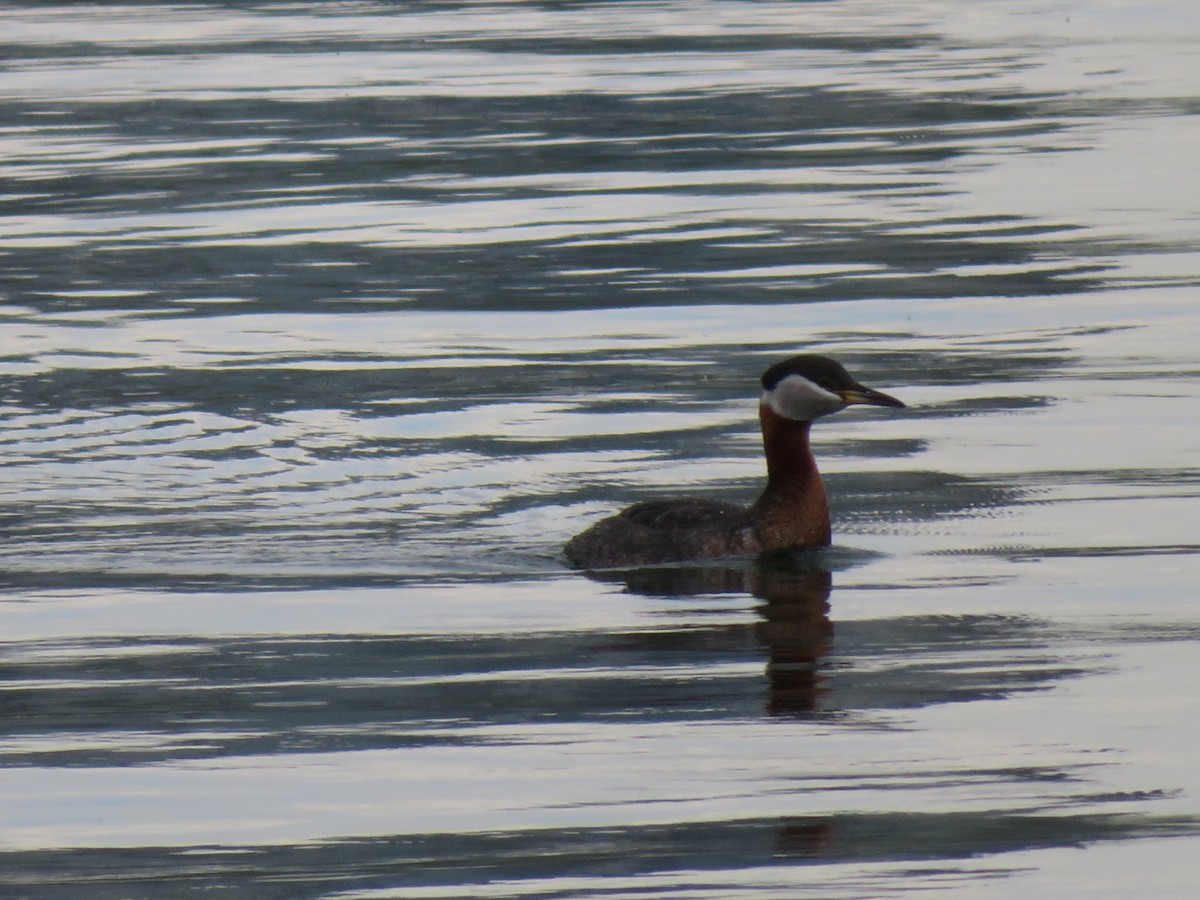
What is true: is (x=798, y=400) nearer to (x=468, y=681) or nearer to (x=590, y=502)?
(x=590, y=502)

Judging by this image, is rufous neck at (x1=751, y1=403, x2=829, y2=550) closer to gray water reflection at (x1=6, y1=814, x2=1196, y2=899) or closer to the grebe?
the grebe

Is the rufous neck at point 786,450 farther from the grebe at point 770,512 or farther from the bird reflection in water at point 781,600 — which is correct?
the bird reflection in water at point 781,600

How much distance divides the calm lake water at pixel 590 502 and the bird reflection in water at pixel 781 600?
0.13 feet

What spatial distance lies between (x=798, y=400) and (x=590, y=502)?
1451mm

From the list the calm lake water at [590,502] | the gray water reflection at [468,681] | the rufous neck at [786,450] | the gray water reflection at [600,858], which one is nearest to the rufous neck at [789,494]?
the rufous neck at [786,450]

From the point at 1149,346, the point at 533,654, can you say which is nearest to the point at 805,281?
the point at 1149,346

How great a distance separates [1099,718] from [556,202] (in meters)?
15.5

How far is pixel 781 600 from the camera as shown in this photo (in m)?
11.0

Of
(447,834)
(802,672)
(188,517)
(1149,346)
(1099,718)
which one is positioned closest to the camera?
(447,834)

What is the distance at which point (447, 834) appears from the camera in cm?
768

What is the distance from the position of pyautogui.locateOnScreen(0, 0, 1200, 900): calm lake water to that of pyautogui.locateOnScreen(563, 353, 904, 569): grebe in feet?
0.51

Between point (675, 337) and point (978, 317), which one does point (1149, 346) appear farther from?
point (675, 337)

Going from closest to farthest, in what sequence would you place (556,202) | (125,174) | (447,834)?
(447,834)
(556,202)
(125,174)

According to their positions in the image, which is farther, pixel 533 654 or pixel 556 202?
pixel 556 202
